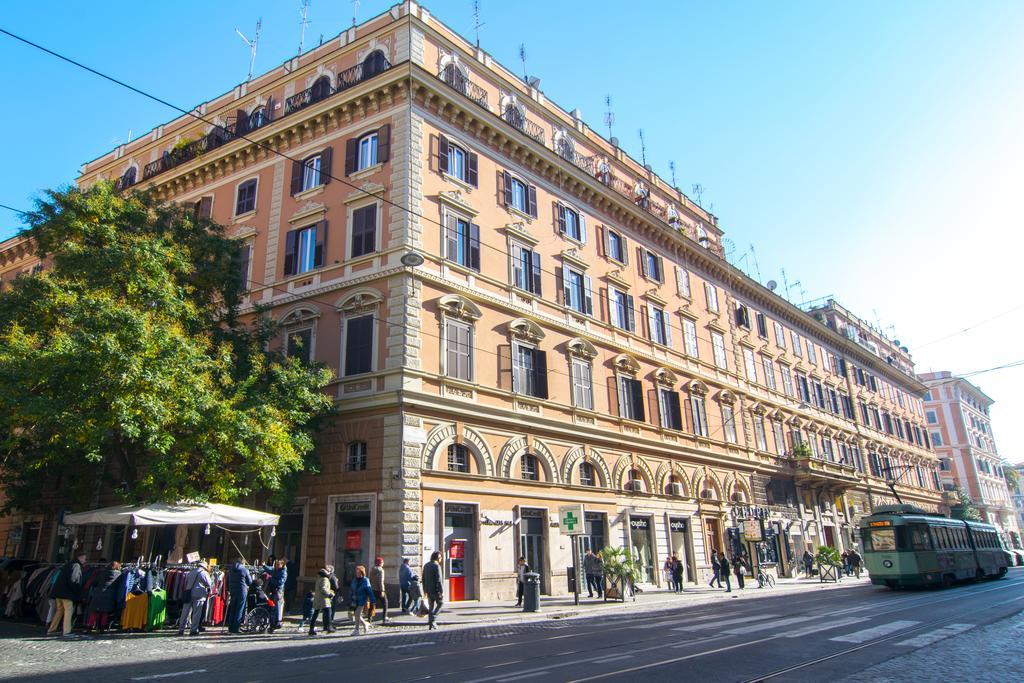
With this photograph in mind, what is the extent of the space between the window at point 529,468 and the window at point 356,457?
5.54 metres

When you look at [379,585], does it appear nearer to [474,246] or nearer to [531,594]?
[531,594]

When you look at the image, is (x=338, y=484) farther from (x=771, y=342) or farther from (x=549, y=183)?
(x=771, y=342)

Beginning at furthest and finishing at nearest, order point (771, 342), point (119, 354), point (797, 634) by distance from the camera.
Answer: point (771, 342), point (119, 354), point (797, 634)

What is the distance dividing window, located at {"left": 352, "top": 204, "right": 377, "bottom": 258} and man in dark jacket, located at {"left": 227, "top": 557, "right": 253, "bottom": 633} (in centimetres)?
1085

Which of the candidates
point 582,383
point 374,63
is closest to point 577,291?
point 582,383

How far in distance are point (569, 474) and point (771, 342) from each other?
23.8 meters

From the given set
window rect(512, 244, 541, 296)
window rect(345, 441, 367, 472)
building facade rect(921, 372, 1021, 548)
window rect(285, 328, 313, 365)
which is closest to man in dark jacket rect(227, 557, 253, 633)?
window rect(345, 441, 367, 472)

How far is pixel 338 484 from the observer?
20.6 m

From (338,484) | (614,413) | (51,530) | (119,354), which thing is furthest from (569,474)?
(51,530)

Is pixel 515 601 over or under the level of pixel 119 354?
under

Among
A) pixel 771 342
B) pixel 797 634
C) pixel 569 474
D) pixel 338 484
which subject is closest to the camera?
pixel 797 634

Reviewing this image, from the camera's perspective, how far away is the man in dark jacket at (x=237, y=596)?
14883 millimetres

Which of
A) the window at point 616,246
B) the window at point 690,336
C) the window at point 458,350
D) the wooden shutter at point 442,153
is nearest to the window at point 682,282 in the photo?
the window at point 690,336

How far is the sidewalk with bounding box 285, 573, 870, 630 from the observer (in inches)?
680
